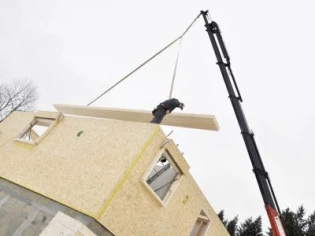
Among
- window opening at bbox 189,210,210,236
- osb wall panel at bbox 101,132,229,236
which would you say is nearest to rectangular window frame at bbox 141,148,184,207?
osb wall panel at bbox 101,132,229,236

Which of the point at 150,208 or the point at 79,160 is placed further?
the point at 79,160

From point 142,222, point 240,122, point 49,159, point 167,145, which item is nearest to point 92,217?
point 142,222

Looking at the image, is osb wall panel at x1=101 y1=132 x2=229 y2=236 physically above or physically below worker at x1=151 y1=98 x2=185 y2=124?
below

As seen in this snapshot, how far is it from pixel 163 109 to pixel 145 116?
978 mm

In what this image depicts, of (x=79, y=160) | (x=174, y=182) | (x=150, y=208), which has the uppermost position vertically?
(x=174, y=182)

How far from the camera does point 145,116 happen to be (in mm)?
9547

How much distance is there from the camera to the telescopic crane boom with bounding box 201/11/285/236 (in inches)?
271

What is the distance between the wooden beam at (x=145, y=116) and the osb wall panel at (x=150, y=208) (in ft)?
3.68

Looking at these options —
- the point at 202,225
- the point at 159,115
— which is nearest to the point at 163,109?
the point at 159,115

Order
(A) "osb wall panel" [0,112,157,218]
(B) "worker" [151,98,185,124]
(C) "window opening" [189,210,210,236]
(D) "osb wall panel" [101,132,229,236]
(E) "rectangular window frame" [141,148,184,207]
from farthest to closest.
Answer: (C) "window opening" [189,210,210,236], (B) "worker" [151,98,185,124], (E) "rectangular window frame" [141,148,184,207], (A) "osb wall panel" [0,112,157,218], (D) "osb wall panel" [101,132,229,236]

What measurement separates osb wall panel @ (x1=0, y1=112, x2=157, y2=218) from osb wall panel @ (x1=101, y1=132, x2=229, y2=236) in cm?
34

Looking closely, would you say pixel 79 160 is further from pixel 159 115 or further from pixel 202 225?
pixel 202 225

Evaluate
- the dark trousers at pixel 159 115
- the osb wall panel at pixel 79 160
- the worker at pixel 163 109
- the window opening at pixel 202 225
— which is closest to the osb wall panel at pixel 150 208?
the osb wall panel at pixel 79 160

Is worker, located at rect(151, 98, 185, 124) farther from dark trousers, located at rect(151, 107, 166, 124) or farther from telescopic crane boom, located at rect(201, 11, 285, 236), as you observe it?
telescopic crane boom, located at rect(201, 11, 285, 236)
